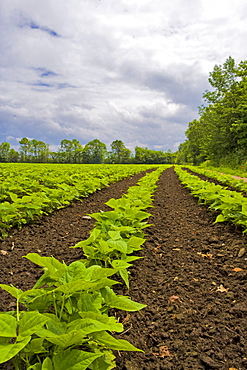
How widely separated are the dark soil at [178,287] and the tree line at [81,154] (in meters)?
84.0

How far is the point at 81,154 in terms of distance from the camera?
96375mm

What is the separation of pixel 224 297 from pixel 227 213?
81.7 inches

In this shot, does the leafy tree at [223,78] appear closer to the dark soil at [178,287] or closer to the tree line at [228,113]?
the tree line at [228,113]

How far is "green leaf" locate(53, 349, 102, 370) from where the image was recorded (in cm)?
100

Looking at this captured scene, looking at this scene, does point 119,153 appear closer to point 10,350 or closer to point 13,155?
point 13,155

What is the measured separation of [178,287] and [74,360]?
5.08 feet

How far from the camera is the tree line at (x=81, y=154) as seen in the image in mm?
83431

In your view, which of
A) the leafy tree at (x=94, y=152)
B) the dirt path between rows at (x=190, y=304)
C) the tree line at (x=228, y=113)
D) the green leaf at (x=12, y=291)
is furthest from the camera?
the leafy tree at (x=94, y=152)

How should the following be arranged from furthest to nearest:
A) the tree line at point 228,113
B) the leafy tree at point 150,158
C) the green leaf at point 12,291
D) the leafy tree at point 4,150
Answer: the leafy tree at point 150,158 → the leafy tree at point 4,150 → the tree line at point 228,113 → the green leaf at point 12,291

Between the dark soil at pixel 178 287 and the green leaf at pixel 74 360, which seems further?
the dark soil at pixel 178 287

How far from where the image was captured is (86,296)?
4.55 feet

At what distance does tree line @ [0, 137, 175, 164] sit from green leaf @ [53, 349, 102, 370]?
86.6 m

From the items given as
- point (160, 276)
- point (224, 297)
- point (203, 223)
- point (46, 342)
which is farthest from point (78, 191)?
point (46, 342)

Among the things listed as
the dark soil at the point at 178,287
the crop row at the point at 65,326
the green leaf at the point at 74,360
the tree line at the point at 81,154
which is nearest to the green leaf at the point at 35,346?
the crop row at the point at 65,326
